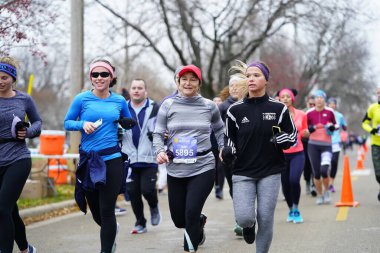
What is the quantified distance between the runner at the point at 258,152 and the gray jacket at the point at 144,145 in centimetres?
307

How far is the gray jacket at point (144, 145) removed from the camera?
375 inches

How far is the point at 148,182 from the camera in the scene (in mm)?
9570

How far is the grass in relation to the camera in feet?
39.9

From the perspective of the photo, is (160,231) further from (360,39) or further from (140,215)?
(360,39)

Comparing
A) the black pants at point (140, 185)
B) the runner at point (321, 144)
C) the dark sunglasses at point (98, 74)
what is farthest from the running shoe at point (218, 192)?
the dark sunglasses at point (98, 74)

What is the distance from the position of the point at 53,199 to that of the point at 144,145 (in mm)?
4290

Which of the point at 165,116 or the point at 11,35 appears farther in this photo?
the point at 11,35

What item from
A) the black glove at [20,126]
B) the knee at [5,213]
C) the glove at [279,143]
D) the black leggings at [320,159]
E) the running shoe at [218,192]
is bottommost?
the running shoe at [218,192]

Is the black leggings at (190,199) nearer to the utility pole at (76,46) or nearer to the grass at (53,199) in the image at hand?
the grass at (53,199)

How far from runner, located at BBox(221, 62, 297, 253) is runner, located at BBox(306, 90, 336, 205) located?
6804mm

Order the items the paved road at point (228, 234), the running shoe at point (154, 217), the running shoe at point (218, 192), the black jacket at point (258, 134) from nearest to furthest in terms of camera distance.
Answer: the black jacket at point (258, 134)
the paved road at point (228, 234)
the running shoe at point (154, 217)
the running shoe at point (218, 192)

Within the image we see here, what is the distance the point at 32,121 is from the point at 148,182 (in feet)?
9.18

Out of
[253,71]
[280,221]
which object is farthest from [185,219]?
[280,221]

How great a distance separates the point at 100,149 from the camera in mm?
6914
